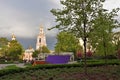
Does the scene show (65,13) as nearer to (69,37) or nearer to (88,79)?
(69,37)

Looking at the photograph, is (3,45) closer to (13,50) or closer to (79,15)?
(13,50)

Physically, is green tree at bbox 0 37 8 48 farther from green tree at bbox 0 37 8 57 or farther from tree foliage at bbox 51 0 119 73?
tree foliage at bbox 51 0 119 73

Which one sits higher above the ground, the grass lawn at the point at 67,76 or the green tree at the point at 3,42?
the green tree at the point at 3,42

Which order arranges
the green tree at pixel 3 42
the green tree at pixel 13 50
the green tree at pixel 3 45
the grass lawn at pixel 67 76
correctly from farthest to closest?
1. the green tree at pixel 3 42
2. the green tree at pixel 3 45
3. the green tree at pixel 13 50
4. the grass lawn at pixel 67 76

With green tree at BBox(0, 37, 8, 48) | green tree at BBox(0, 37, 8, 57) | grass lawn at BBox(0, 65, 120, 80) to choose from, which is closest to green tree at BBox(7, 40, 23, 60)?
green tree at BBox(0, 37, 8, 57)

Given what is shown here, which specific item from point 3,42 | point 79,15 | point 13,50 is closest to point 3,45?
point 3,42

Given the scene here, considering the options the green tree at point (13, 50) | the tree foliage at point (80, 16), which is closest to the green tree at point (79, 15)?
the tree foliage at point (80, 16)

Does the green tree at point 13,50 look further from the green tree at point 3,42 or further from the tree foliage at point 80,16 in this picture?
the tree foliage at point 80,16

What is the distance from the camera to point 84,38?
21625mm

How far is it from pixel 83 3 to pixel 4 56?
3137 inches

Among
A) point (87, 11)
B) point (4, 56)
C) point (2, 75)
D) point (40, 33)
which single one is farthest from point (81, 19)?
point (40, 33)

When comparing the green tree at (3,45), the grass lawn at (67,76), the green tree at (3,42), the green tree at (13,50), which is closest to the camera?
the grass lawn at (67,76)

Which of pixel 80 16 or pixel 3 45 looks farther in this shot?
pixel 3 45

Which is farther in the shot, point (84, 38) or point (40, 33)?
point (40, 33)
